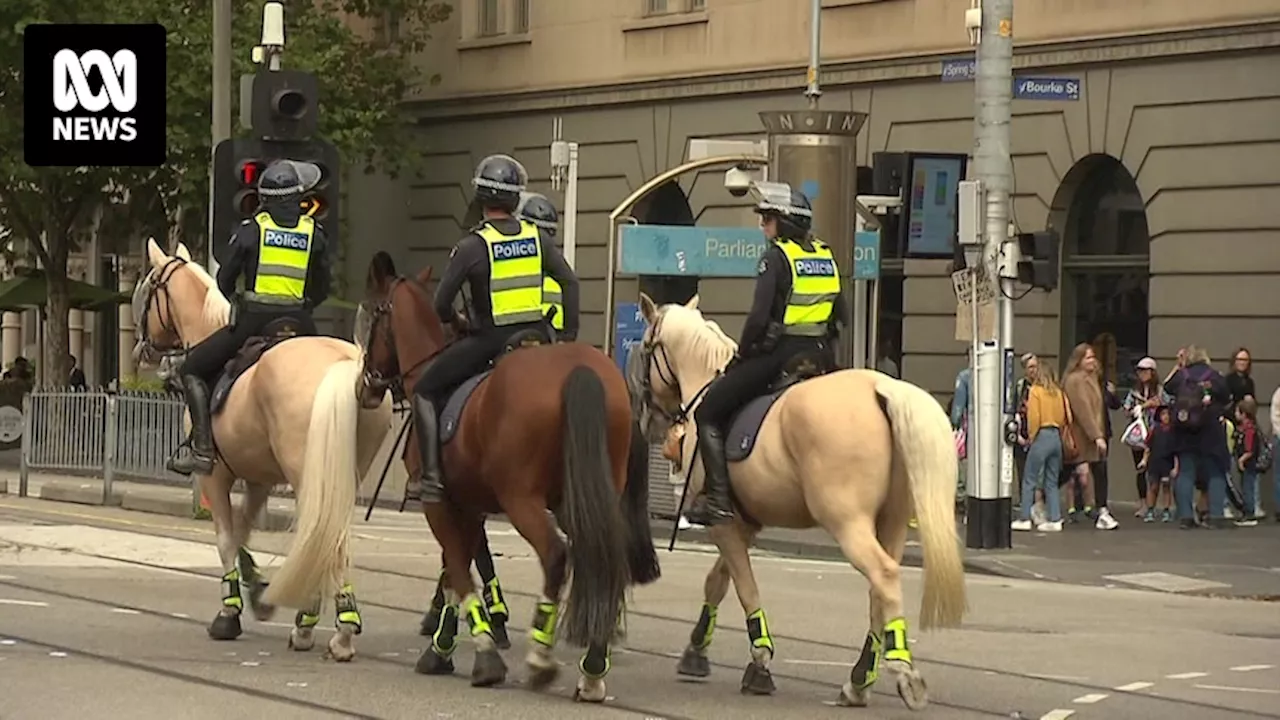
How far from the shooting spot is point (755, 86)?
35281 mm

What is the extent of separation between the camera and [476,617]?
39.4 ft

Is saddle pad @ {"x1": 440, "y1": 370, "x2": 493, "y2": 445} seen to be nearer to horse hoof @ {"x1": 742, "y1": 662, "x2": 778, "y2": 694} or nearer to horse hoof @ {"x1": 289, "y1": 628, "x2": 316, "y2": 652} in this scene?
horse hoof @ {"x1": 289, "y1": 628, "x2": 316, "y2": 652}

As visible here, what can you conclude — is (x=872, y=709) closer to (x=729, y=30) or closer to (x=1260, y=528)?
(x=1260, y=528)

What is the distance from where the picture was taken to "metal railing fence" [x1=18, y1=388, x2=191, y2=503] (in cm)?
2945

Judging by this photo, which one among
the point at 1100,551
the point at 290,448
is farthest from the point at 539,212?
the point at 1100,551

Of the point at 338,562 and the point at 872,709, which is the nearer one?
the point at 872,709

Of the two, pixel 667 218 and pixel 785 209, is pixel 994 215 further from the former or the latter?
pixel 667 218

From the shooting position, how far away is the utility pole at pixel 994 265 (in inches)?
901

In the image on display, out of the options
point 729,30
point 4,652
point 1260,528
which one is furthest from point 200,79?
point 4,652

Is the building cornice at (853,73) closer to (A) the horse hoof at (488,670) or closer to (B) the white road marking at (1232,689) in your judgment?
(B) the white road marking at (1232,689)

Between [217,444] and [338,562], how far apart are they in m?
1.67

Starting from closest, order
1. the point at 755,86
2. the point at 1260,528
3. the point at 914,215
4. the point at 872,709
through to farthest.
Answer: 1. the point at 872,709
2. the point at 914,215
3. the point at 1260,528
4. the point at 755,86

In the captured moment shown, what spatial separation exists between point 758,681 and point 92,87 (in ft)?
24.0

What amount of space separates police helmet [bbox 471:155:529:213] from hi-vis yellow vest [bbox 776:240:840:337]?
52.8 inches
